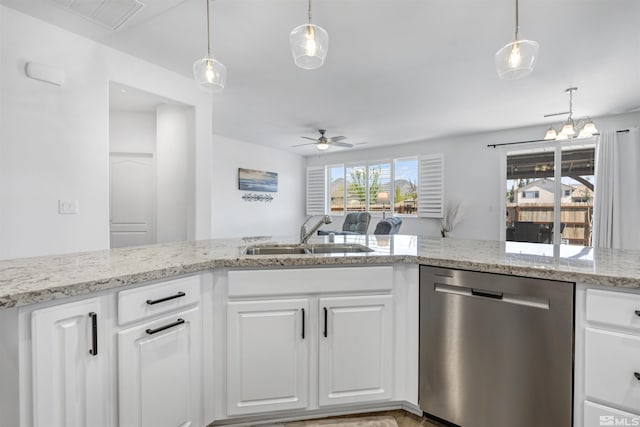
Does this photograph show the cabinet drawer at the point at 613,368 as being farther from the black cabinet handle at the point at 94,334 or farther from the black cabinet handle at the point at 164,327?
the black cabinet handle at the point at 94,334

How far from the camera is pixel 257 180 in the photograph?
6832 mm

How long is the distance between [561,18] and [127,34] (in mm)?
3334

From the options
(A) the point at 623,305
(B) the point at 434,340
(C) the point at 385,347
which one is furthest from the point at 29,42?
(A) the point at 623,305

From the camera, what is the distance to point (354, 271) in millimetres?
1560

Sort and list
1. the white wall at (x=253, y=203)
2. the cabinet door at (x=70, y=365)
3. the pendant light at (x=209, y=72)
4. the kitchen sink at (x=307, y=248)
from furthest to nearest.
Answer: the white wall at (x=253, y=203), the kitchen sink at (x=307, y=248), the pendant light at (x=209, y=72), the cabinet door at (x=70, y=365)

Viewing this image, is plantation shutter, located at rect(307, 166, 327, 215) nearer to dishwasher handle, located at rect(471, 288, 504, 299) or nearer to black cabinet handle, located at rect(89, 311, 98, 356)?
dishwasher handle, located at rect(471, 288, 504, 299)

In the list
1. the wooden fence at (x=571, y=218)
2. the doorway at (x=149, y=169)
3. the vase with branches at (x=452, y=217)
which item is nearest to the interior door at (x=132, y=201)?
the doorway at (x=149, y=169)

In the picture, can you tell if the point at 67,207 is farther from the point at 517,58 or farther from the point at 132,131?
the point at 517,58

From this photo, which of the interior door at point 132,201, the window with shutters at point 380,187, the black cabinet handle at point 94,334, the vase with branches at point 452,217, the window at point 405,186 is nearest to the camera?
the black cabinet handle at point 94,334

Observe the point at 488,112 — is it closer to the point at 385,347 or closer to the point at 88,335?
the point at 385,347

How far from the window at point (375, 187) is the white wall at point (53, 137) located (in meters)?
5.27

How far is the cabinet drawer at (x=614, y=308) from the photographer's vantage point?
1096 millimetres

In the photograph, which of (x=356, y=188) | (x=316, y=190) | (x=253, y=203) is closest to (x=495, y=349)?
(x=253, y=203)

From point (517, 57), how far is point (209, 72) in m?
1.66
